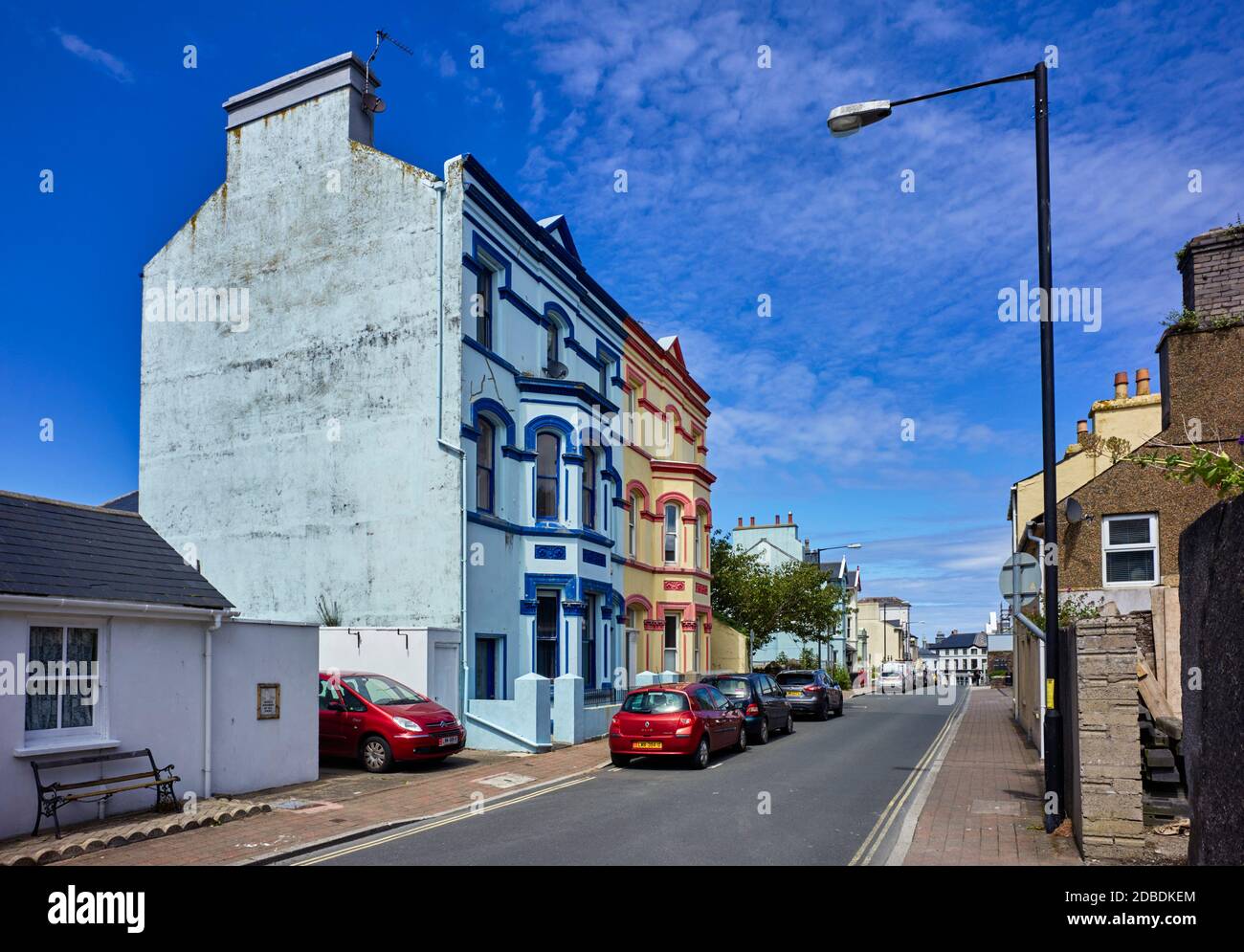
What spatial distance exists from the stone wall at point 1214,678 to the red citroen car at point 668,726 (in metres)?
12.3

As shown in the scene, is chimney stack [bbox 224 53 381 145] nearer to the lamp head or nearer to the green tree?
the lamp head

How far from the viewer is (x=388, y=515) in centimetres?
2150

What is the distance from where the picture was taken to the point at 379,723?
16.3m

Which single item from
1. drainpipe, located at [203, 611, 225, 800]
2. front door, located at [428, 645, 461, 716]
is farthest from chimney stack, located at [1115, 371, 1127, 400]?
drainpipe, located at [203, 611, 225, 800]

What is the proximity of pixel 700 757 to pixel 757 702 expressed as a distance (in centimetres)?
519

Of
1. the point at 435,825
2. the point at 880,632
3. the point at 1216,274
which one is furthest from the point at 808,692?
the point at 880,632

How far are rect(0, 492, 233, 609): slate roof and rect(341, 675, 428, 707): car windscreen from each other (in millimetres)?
3699

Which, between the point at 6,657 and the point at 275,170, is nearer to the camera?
the point at 6,657

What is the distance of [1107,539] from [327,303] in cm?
1735

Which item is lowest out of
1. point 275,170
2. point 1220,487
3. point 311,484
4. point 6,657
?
point 6,657

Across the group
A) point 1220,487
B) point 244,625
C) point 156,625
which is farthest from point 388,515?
point 1220,487
